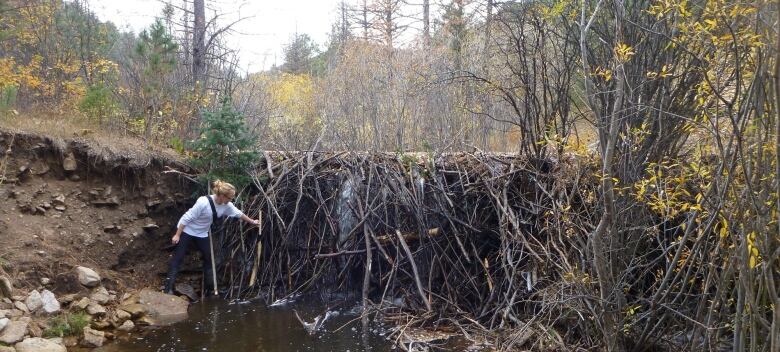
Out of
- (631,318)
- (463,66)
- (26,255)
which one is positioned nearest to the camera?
(631,318)

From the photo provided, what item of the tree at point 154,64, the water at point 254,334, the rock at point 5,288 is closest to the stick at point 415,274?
the water at point 254,334

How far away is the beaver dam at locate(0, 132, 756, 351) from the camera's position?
20.1ft

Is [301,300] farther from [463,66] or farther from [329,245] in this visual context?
[463,66]

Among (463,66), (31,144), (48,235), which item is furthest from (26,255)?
(463,66)

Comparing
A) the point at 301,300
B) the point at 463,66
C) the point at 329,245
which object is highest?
the point at 463,66

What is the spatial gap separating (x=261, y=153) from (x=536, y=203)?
14.4 feet

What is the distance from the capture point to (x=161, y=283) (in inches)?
Result: 322

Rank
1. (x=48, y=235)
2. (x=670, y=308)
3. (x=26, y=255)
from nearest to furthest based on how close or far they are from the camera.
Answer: (x=670, y=308) → (x=26, y=255) → (x=48, y=235)

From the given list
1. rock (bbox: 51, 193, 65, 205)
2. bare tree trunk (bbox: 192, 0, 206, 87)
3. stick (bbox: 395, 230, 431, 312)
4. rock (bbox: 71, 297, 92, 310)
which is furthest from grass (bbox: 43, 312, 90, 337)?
bare tree trunk (bbox: 192, 0, 206, 87)

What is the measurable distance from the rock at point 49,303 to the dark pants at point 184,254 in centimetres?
160

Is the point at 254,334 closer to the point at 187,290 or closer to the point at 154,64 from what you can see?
the point at 187,290

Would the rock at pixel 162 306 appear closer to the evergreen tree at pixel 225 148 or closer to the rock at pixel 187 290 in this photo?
the rock at pixel 187 290

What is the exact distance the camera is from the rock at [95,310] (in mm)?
6484

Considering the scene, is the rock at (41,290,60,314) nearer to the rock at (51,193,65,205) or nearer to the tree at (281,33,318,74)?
the rock at (51,193,65,205)
